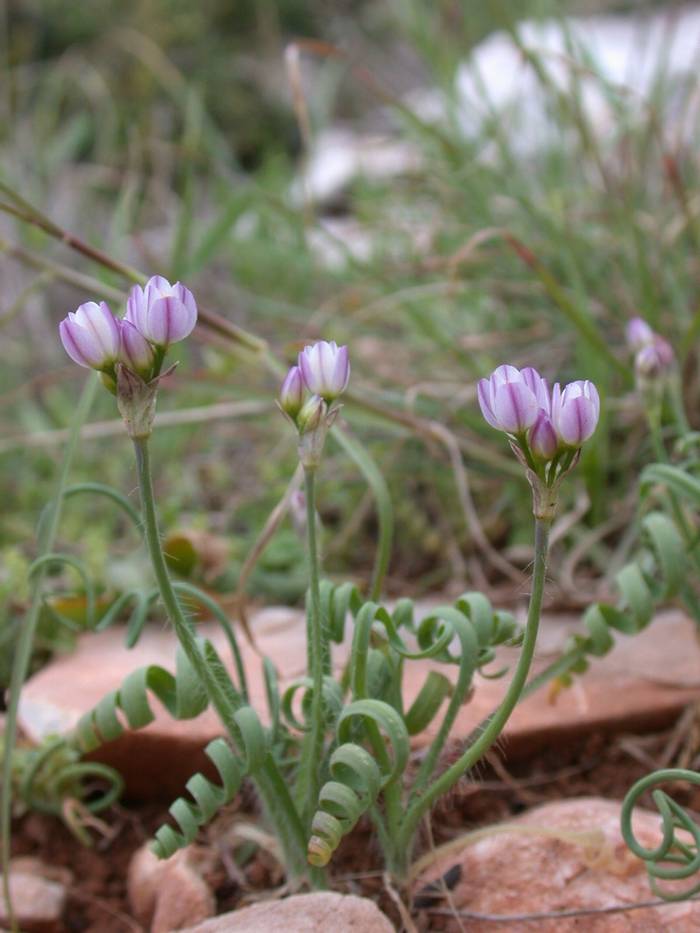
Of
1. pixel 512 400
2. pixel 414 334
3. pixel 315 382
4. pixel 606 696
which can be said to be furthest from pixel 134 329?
pixel 414 334

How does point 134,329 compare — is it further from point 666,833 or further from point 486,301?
point 486,301

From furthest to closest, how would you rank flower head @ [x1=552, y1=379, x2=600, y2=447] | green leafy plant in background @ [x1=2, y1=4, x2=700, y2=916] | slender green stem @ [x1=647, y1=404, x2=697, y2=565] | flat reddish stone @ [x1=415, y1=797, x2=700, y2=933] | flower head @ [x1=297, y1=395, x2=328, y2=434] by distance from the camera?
green leafy plant in background @ [x1=2, y1=4, x2=700, y2=916] < slender green stem @ [x1=647, y1=404, x2=697, y2=565] < flat reddish stone @ [x1=415, y1=797, x2=700, y2=933] < flower head @ [x1=297, y1=395, x2=328, y2=434] < flower head @ [x1=552, y1=379, x2=600, y2=447]

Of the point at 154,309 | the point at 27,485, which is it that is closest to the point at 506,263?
the point at 27,485

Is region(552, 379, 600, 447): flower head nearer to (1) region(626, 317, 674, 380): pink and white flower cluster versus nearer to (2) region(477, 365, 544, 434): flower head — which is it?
(2) region(477, 365, 544, 434): flower head

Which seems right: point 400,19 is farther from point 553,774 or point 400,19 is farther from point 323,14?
point 323,14

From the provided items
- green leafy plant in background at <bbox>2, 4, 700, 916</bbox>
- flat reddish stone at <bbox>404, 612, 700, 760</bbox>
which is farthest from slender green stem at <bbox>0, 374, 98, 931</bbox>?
flat reddish stone at <bbox>404, 612, 700, 760</bbox>

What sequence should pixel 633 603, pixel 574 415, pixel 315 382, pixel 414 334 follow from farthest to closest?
pixel 414 334
pixel 633 603
pixel 315 382
pixel 574 415

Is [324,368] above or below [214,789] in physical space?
above
